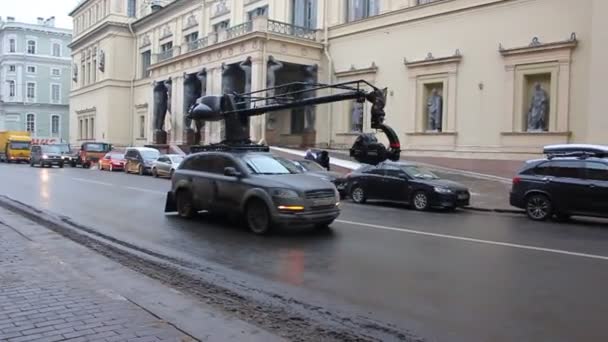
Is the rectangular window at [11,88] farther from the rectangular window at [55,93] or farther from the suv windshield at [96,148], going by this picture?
the suv windshield at [96,148]

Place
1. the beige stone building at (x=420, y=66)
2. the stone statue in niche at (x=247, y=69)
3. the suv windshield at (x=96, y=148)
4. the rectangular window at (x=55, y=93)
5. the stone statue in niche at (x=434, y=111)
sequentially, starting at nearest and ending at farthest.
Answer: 1. the beige stone building at (x=420, y=66)
2. the stone statue in niche at (x=434, y=111)
3. the stone statue in niche at (x=247, y=69)
4. the suv windshield at (x=96, y=148)
5. the rectangular window at (x=55, y=93)

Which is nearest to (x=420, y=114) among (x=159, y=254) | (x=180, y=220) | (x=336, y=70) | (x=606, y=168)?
(x=336, y=70)

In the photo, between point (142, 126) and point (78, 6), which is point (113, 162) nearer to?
point (142, 126)

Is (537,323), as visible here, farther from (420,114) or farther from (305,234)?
(420,114)

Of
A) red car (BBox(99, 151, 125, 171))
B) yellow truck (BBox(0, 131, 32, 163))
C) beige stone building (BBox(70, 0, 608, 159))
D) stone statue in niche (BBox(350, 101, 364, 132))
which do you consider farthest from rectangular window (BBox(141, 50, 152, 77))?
stone statue in niche (BBox(350, 101, 364, 132))

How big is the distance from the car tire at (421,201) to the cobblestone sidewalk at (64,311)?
1168cm

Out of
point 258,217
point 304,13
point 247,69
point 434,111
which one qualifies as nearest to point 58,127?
point 304,13

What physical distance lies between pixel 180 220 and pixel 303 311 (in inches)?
305

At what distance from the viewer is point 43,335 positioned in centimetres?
477

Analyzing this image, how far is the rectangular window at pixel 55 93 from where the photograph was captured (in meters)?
91.9

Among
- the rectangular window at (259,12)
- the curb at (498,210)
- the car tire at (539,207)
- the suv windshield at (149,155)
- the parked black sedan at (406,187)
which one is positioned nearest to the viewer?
the car tire at (539,207)

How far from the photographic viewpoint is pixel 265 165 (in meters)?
12.2

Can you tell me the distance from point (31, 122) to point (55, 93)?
583cm

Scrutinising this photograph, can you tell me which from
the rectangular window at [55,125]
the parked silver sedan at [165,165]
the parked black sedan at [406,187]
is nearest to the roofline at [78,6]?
the rectangular window at [55,125]
